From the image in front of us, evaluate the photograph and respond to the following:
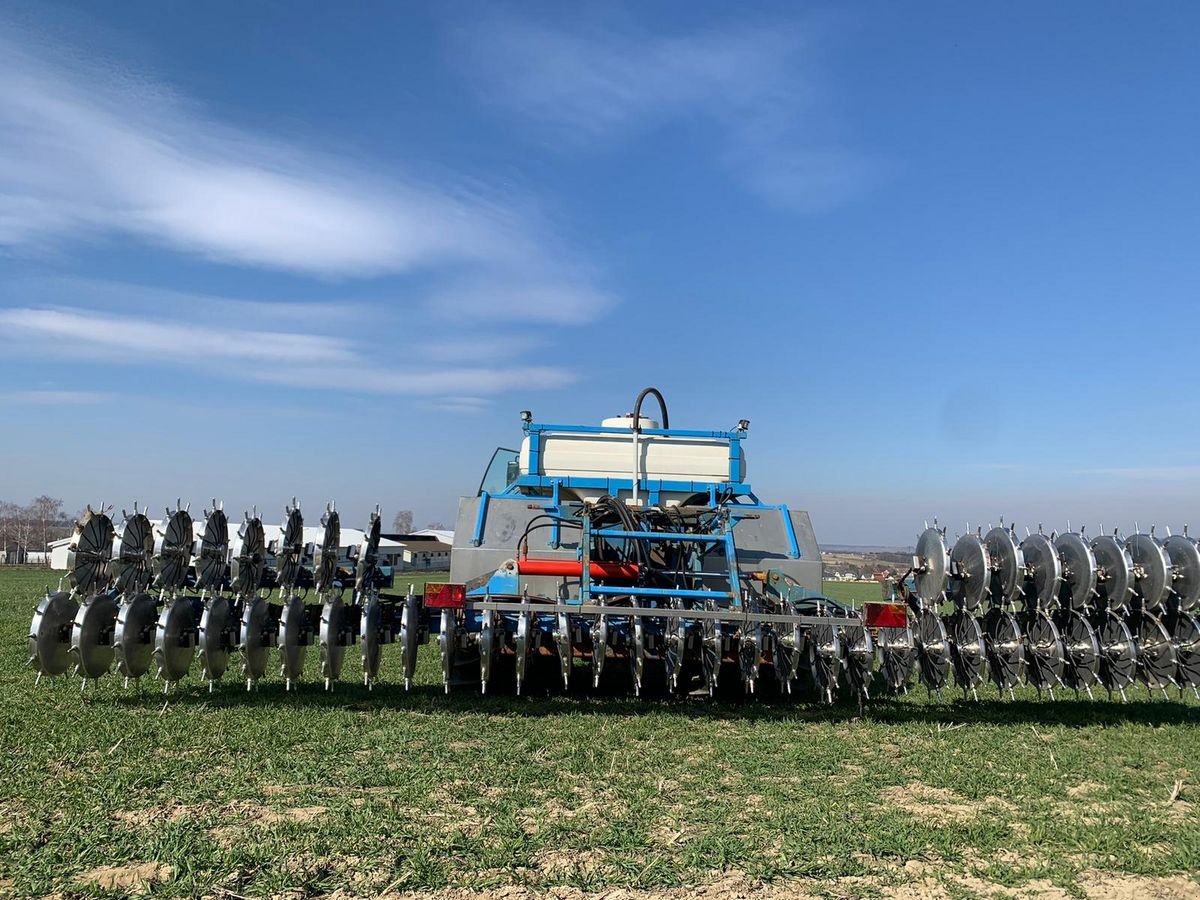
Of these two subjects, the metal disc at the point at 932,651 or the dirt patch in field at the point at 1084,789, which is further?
the metal disc at the point at 932,651

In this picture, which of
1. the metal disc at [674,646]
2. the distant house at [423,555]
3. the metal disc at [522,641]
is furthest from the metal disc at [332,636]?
the distant house at [423,555]

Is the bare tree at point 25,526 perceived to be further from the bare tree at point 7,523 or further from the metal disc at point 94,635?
the metal disc at point 94,635

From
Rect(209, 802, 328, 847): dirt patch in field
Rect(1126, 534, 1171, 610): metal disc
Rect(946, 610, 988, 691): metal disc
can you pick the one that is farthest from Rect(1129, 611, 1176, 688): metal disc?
Rect(209, 802, 328, 847): dirt patch in field

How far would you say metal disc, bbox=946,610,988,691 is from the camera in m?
7.16

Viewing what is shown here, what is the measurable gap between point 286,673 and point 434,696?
130cm

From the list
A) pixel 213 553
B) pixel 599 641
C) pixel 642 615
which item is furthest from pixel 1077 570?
pixel 213 553

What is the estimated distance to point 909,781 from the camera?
5637 mm

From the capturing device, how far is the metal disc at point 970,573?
712 centimetres

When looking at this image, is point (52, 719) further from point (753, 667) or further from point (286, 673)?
point (753, 667)

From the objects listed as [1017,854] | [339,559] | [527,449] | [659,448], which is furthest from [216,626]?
[1017,854]

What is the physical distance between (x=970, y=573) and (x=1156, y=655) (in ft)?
5.08

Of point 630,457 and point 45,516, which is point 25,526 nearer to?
point 45,516

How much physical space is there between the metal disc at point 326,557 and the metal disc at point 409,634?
2.81 feet

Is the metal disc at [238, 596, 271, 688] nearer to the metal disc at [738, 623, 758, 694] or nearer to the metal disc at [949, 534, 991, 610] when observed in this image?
the metal disc at [738, 623, 758, 694]
